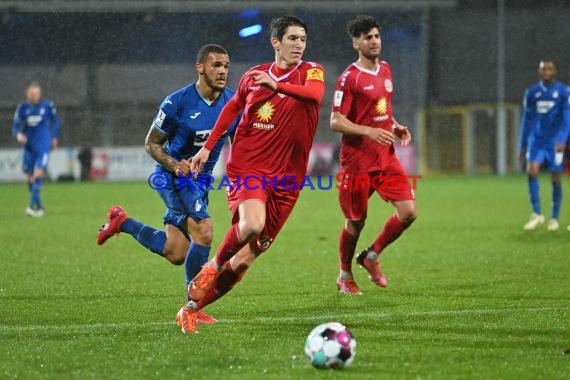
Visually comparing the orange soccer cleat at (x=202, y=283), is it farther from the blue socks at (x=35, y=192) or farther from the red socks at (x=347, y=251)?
the blue socks at (x=35, y=192)

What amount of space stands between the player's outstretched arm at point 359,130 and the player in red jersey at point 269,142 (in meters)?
1.05

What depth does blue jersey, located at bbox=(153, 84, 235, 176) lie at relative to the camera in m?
7.61

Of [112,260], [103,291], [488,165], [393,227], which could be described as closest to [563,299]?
[393,227]

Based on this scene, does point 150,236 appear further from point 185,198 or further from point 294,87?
point 294,87

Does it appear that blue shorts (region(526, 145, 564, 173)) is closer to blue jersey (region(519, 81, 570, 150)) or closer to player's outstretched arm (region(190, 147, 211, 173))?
Result: blue jersey (region(519, 81, 570, 150))

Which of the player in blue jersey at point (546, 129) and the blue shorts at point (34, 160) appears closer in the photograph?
the player in blue jersey at point (546, 129)

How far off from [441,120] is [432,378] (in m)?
28.9

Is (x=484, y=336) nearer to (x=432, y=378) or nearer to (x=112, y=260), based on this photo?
(x=432, y=378)

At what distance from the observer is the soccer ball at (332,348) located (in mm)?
5473

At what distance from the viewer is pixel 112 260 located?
1138 cm

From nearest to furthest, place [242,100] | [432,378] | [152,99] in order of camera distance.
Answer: [432,378] < [242,100] < [152,99]

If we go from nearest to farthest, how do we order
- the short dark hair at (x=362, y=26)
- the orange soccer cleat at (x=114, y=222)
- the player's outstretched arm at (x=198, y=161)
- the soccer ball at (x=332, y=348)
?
the soccer ball at (x=332, y=348), the player's outstretched arm at (x=198, y=161), the orange soccer cleat at (x=114, y=222), the short dark hair at (x=362, y=26)

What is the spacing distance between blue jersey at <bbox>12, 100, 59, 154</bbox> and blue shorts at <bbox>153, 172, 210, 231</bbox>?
11.2 metres

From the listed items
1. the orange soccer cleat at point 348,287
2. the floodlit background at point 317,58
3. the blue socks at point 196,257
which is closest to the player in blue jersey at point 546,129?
the orange soccer cleat at point 348,287
